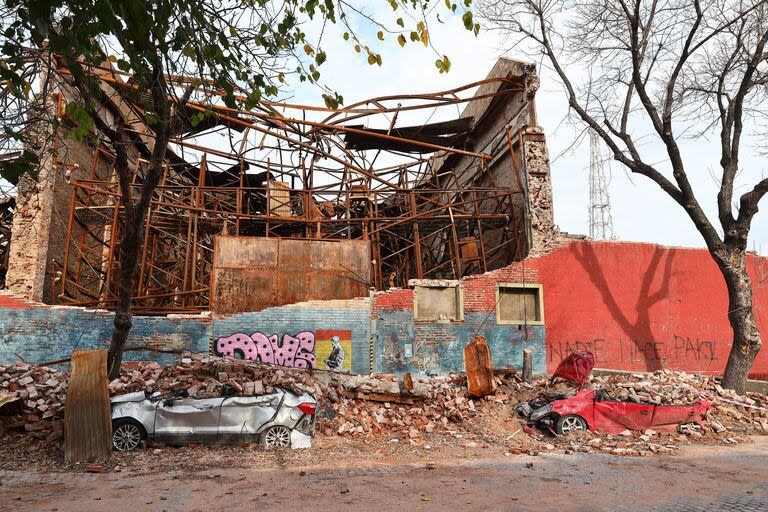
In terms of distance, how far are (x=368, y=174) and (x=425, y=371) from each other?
649 centimetres

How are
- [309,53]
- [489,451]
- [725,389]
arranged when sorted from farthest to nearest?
[725,389] < [489,451] < [309,53]

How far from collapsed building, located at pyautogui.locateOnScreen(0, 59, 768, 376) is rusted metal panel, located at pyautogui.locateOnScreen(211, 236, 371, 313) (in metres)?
0.04

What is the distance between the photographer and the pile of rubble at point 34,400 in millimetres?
9227

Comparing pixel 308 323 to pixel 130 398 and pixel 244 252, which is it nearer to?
pixel 244 252

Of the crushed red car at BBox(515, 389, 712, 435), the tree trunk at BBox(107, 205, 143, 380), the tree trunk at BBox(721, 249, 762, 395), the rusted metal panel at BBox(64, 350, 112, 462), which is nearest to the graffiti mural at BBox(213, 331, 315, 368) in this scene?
the tree trunk at BBox(107, 205, 143, 380)

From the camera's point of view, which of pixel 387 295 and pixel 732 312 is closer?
pixel 732 312

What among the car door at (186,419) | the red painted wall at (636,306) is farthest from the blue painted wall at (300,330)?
the car door at (186,419)

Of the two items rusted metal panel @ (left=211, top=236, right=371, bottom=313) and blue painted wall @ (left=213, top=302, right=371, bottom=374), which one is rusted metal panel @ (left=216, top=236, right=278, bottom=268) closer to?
rusted metal panel @ (left=211, top=236, right=371, bottom=313)

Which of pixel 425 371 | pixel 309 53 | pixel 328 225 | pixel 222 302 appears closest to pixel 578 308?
pixel 425 371

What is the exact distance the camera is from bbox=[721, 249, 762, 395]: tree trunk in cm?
1271

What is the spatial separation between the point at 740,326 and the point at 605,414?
487 cm

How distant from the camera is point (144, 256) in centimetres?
1508

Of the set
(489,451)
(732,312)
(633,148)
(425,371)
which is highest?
(633,148)

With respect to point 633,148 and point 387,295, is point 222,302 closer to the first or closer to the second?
point 387,295
